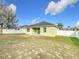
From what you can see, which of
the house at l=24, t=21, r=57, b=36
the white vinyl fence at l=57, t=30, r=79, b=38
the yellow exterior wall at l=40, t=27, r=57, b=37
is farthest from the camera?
the house at l=24, t=21, r=57, b=36

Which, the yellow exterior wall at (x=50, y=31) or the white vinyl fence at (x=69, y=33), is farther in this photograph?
the yellow exterior wall at (x=50, y=31)

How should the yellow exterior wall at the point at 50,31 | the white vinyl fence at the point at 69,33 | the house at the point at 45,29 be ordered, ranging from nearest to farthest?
the white vinyl fence at the point at 69,33 → the yellow exterior wall at the point at 50,31 → the house at the point at 45,29

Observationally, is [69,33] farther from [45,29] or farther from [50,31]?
[45,29]

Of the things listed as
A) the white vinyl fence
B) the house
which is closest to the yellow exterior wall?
the house

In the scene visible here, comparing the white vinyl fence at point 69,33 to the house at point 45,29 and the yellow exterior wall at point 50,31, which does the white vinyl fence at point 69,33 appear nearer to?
the yellow exterior wall at point 50,31

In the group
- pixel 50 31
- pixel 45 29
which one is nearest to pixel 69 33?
pixel 50 31

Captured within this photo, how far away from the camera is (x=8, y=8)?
175 ft

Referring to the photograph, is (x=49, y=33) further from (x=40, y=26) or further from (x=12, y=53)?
(x=12, y=53)

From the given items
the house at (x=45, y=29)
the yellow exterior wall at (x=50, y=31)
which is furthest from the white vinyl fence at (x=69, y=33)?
the house at (x=45, y=29)

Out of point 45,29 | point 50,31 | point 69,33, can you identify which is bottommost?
point 69,33

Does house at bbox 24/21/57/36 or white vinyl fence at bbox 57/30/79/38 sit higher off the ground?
house at bbox 24/21/57/36

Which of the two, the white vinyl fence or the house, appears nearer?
the white vinyl fence

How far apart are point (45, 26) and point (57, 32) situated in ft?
13.7

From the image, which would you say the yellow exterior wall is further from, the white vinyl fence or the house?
the white vinyl fence
